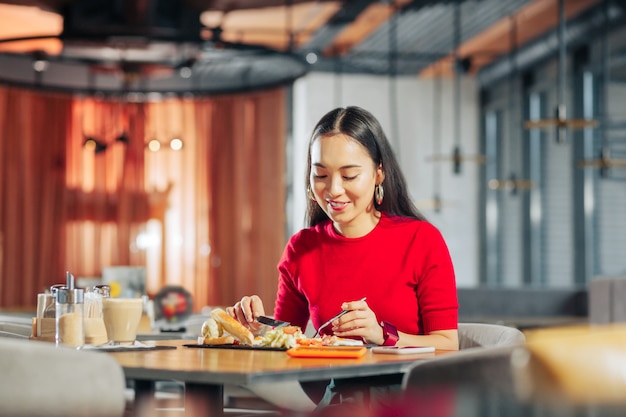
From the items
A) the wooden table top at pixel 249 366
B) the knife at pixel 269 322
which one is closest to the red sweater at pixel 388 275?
the knife at pixel 269 322

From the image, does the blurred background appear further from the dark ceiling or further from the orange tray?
the orange tray

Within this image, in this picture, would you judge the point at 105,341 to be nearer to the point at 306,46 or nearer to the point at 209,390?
the point at 209,390

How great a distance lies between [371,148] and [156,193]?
10.4 meters

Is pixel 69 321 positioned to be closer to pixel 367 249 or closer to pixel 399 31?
pixel 367 249

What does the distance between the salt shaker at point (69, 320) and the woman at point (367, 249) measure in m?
0.43

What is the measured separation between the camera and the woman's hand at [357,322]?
229 centimetres

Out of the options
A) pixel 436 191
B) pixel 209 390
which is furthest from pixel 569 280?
pixel 209 390

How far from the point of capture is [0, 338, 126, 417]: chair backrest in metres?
1.64

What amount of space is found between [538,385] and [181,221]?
11.7 m

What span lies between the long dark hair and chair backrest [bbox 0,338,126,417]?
44.1 inches

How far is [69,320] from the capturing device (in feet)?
7.47

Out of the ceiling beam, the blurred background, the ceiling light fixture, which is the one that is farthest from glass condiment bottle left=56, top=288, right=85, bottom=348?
the blurred background

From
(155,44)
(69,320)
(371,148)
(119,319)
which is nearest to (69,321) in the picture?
(69,320)

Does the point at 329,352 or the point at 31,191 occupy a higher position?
the point at 31,191
